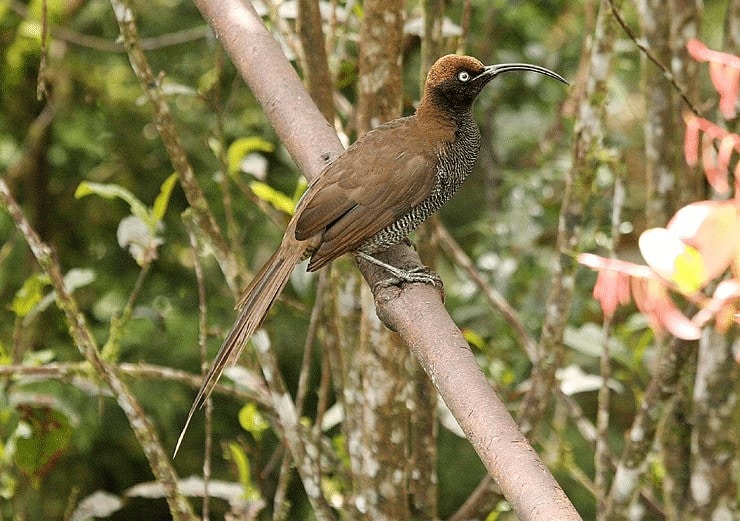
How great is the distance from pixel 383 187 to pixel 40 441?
1.38 m

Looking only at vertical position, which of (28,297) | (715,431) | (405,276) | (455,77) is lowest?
(715,431)

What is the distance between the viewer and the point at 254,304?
2.73 m

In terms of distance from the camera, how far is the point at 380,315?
7.94ft

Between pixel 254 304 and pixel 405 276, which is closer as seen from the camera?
pixel 405 276

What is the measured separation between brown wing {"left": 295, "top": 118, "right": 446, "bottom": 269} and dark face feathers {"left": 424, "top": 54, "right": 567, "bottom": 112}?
22 cm

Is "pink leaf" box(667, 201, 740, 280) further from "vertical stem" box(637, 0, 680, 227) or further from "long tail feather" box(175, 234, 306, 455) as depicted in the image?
"vertical stem" box(637, 0, 680, 227)

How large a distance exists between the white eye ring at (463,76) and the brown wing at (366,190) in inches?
11.0

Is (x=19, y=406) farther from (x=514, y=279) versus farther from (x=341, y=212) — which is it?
(x=514, y=279)

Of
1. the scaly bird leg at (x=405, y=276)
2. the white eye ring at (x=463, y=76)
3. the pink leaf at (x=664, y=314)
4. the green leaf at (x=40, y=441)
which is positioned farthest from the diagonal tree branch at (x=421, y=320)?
the green leaf at (x=40, y=441)

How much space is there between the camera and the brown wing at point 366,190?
291 centimetres

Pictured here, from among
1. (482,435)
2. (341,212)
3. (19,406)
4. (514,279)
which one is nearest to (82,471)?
(19,406)

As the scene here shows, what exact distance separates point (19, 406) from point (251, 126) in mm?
2196

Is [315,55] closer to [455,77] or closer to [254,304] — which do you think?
[455,77]

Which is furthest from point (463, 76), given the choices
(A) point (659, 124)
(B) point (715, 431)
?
(B) point (715, 431)
